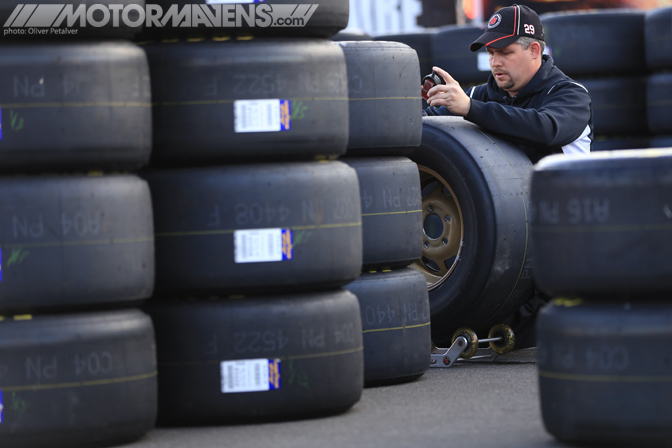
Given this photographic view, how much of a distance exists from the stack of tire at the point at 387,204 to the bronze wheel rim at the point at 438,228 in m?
0.65

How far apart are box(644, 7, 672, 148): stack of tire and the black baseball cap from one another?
8.93 ft

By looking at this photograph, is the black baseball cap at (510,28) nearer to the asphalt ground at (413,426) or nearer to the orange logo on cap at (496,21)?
the orange logo on cap at (496,21)

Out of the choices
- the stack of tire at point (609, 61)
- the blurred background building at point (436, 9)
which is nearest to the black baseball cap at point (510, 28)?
the stack of tire at point (609, 61)

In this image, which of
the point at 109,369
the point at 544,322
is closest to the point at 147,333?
the point at 109,369

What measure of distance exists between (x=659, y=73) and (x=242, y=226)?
522 centimetres

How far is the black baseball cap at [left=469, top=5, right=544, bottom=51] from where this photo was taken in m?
5.32

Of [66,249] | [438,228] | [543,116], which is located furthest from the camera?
[438,228]

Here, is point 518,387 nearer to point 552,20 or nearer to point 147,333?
point 147,333

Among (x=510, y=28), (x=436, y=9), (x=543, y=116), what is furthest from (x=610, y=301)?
(x=436, y=9)

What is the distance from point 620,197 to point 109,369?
1.50 m

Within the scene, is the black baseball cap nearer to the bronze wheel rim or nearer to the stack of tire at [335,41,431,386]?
the bronze wheel rim

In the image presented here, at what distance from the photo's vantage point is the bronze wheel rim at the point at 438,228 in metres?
5.17

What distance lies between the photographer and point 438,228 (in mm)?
5270

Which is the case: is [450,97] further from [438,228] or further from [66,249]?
[66,249]
